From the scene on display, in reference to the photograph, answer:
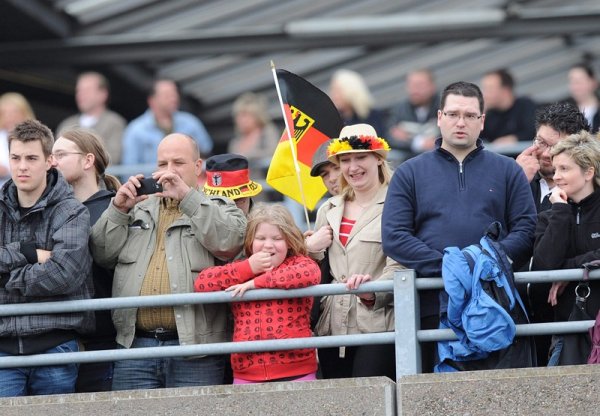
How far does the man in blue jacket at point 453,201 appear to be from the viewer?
7938mm

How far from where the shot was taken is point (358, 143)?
8.48 meters

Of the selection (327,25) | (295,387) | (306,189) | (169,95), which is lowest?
(295,387)

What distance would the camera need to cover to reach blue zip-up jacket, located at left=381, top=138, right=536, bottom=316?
312 inches

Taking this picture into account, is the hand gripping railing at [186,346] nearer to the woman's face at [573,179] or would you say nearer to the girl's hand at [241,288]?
the girl's hand at [241,288]

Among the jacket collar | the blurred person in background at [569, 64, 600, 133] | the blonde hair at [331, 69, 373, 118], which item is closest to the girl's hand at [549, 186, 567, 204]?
the jacket collar

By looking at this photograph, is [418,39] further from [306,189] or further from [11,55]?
[306,189]

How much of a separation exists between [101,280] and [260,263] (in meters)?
1.08

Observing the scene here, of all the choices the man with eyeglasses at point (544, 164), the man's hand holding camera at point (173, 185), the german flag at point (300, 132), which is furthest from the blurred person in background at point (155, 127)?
the man's hand holding camera at point (173, 185)

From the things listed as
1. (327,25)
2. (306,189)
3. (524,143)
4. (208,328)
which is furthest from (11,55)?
(208,328)

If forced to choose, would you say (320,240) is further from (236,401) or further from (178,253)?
(236,401)

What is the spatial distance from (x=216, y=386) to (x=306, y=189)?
6.53 ft

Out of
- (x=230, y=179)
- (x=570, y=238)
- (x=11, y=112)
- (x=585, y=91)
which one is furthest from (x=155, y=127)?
(x=570, y=238)

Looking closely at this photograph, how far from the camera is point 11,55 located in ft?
54.0

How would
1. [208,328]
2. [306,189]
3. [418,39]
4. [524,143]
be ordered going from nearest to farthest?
[208,328], [306,189], [524,143], [418,39]
